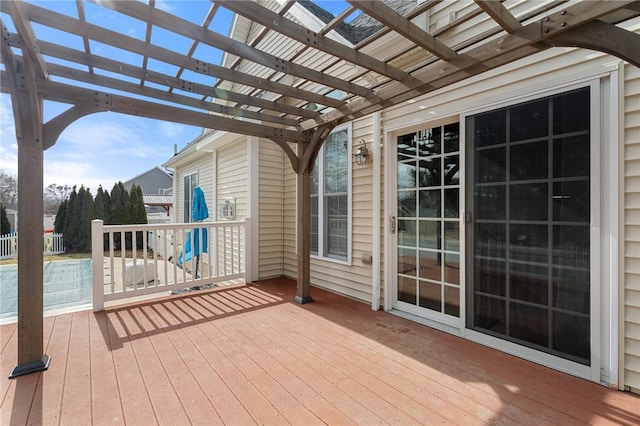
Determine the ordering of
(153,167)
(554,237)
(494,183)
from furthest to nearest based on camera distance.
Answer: (153,167)
(494,183)
(554,237)

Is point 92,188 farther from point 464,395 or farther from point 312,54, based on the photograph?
point 464,395

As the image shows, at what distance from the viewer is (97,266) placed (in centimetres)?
347

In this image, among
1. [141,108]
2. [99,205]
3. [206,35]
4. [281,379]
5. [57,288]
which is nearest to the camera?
[206,35]

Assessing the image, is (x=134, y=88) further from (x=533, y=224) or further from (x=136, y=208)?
(x=136, y=208)

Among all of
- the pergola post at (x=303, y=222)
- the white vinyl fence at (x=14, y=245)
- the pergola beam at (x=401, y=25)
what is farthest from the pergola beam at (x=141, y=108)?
the white vinyl fence at (x=14, y=245)

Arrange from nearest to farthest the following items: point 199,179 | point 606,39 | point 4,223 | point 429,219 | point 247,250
Result: point 606,39 < point 429,219 < point 247,250 < point 199,179 < point 4,223

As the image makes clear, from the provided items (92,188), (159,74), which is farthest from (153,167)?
(159,74)

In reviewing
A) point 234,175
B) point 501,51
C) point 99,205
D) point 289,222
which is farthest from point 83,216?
point 501,51

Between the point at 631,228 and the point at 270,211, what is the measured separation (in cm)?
450

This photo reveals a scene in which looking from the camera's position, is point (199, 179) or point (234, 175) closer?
point (234, 175)

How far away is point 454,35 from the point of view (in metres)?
2.97

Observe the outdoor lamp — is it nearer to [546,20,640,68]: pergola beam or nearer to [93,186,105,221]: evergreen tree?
[546,20,640,68]: pergola beam

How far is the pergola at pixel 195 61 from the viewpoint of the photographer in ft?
5.38

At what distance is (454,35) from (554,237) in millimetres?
2178
